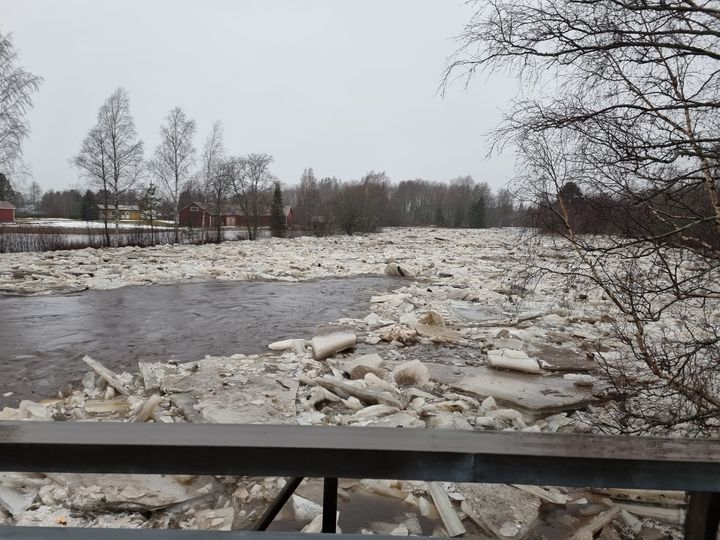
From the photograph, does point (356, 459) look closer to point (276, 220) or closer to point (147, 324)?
point (147, 324)

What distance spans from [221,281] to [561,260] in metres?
12.6

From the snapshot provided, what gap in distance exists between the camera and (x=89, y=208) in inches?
2511

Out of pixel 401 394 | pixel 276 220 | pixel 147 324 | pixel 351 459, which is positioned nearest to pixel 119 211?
pixel 276 220

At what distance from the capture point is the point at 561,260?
479 centimetres

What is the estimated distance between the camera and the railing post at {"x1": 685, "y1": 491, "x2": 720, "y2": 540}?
1.37m

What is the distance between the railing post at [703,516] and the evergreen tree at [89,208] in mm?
73668

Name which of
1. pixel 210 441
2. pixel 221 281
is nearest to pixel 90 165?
pixel 221 281

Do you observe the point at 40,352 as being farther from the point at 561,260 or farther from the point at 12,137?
the point at 12,137

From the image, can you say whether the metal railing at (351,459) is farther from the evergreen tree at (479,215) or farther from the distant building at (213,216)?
the evergreen tree at (479,215)

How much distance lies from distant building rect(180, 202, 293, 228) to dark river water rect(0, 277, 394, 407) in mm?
27099

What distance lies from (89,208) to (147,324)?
66033 mm

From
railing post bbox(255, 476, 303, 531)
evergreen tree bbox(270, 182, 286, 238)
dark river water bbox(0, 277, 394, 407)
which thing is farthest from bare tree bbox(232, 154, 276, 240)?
railing post bbox(255, 476, 303, 531)

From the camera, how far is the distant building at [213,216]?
47.3m

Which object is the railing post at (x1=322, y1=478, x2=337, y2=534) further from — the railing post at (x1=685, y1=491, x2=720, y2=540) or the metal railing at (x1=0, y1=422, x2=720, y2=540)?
the railing post at (x1=685, y1=491, x2=720, y2=540)
